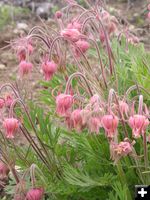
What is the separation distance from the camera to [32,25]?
5773 mm

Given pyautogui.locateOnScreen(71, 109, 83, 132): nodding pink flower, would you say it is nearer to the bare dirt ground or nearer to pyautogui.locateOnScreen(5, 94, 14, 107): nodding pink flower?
pyautogui.locateOnScreen(5, 94, 14, 107): nodding pink flower

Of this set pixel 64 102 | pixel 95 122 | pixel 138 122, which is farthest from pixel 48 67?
pixel 138 122

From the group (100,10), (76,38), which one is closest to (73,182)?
(76,38)

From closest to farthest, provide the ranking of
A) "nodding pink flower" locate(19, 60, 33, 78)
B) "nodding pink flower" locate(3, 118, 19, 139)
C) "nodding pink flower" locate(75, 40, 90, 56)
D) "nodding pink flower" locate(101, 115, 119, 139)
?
"nodding pink flower" locate(101, 115, 119, 139)
"nodding pink flower" locate(3, 118, 19, 139)
"nodding pink flower" locate(19, 60, 33, 78)
"nodding pink flower" locate(75, 40, 90, 56)

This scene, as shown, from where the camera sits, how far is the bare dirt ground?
4738 mm

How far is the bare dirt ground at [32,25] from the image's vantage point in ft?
15.5

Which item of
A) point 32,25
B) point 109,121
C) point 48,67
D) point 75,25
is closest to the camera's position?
point 109,121

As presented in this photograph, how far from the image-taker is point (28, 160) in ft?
8.16

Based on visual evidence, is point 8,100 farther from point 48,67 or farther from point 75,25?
point 75,25

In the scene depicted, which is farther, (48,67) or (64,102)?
(48,67)

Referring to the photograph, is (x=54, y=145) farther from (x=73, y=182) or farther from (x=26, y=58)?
(x=26, y=58)

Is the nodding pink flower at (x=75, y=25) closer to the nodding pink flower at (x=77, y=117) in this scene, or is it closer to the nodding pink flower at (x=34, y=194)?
the nodding pink flower at (x=77, y=117)

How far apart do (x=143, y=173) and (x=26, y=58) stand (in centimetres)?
68

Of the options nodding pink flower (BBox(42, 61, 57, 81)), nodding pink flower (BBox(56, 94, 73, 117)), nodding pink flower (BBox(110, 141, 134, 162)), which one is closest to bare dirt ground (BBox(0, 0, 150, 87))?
nodding pink flower (BBox(42, 61, 57, 81))
